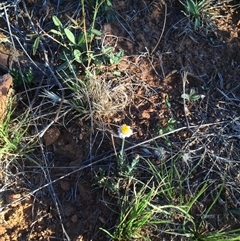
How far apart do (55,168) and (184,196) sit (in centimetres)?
55

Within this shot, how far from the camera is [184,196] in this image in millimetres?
1943

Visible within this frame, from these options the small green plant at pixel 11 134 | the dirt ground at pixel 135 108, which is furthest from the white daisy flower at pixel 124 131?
the small green plant at pixel 11 134

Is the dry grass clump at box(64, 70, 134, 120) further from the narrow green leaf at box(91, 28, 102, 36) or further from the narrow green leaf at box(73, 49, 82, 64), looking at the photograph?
the narrow green leaf at box(91, 28, 102, 36)

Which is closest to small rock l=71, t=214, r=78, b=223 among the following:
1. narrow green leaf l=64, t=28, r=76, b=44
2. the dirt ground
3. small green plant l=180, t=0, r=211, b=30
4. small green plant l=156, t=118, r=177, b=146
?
the dirt ground

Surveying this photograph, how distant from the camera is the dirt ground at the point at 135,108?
1907mm

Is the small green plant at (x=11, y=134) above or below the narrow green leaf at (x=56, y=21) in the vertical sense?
below

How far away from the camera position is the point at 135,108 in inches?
83.8

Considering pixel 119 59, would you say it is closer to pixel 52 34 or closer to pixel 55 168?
pixel 52 34

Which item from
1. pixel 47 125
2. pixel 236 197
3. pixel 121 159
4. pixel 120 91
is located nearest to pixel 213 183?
pixel 236 197

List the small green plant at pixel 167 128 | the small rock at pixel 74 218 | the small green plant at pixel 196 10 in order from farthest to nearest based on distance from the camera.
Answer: the small green plant at pixel 196 10, the small green plant at pixel 167 128, the small rock at pixel 74 218

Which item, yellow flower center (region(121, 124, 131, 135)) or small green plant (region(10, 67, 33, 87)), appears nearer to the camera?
yellow flower center (region(121, 124, 131, 135))

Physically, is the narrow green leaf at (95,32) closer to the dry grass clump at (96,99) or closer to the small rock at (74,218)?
the dry grass clump at (96,99)

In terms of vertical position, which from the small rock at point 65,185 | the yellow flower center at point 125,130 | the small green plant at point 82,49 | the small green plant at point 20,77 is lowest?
the small rock at point 65,185

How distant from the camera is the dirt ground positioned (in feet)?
6.26
